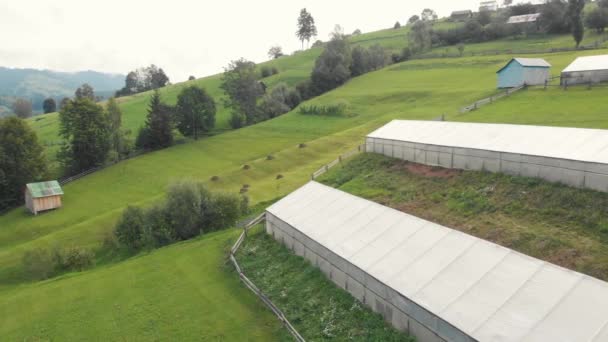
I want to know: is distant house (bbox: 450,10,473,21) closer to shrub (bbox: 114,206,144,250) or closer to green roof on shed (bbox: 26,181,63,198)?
green roof on shed (bbox: 26,181,63,198)

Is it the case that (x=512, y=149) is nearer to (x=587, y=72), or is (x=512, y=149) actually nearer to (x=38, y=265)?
(x=587, y=72)

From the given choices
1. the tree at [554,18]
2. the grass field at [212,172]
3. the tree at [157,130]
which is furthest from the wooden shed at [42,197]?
the tree at [554,18]

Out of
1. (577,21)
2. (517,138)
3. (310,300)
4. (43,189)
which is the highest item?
(577,21)

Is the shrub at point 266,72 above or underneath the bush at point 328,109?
above

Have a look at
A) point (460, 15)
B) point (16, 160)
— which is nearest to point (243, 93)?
point (16, 160)

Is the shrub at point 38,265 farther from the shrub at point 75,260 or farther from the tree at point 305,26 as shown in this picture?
the tree at point 305,26
